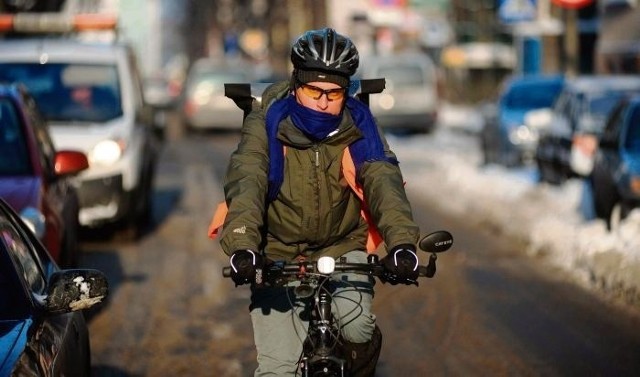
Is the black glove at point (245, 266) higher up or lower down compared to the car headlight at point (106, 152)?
higher up

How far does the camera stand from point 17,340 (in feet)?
15.2

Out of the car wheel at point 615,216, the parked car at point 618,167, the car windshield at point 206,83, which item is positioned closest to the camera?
the parked car at point 618,167

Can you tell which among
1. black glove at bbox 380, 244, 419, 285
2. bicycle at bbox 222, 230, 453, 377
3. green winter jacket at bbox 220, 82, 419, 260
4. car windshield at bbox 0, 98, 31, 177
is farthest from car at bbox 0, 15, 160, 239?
black glove at bbox 380, 244, 419, 285

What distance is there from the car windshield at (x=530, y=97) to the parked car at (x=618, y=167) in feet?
32.5

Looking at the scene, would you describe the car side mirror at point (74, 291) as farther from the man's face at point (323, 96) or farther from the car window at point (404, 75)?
the car window at point (404, 75)

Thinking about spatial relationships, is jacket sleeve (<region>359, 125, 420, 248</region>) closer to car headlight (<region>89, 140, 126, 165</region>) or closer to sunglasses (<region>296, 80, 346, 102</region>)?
sunglasses (<region>296, 80, 346, 102</region>)

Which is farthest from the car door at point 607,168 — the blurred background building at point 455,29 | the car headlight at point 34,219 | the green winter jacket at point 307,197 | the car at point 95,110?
the green winter jacket at point 307,197

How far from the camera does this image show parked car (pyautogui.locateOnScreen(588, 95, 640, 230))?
565 inches

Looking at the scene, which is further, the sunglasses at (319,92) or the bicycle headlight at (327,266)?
the sunglasses at (319,92)

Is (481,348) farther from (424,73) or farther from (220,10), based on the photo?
(220,10)

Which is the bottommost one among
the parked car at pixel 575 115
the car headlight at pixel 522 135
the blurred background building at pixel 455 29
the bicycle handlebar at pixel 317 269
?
the blurred background building at pixel 455 29

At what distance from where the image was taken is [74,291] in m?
5.18

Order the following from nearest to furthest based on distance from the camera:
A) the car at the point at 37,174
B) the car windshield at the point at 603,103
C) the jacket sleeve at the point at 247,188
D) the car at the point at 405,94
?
the jacket sleeve at the point at 247,188
the car at the point at 37,174
the car windshield at the point at 603,103
the car at the point at 405,94

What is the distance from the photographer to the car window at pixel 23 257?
17.7 ft
